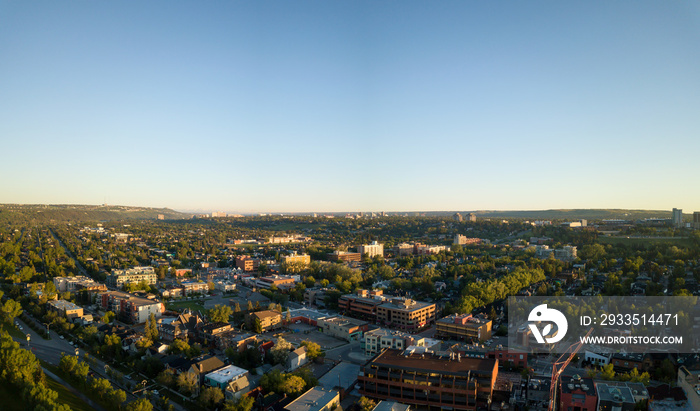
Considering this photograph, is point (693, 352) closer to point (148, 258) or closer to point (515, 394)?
point (515, 394)

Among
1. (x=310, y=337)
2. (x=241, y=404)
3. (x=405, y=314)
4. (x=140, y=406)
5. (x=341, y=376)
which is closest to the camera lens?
(x=140, y=406)

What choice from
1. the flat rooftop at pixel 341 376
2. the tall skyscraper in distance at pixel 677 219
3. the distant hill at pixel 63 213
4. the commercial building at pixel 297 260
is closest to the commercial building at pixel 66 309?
the flat rooftop at pixel 341 376

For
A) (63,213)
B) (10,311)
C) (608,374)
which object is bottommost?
(608,374)

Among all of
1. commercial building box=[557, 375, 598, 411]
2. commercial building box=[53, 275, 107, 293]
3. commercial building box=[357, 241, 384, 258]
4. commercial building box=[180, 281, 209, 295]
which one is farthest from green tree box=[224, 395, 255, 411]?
commercial building box=[357, 241, 384, 258]

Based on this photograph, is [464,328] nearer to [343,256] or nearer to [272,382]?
[272,382]

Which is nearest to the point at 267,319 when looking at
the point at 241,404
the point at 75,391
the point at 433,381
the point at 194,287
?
the point at 75,391

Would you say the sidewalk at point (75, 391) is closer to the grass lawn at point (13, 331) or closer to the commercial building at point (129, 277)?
the grass lawn at point (13, 331)
